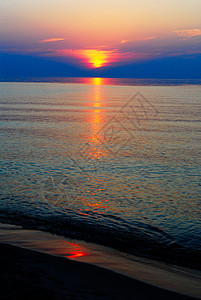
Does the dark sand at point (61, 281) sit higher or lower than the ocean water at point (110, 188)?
lower

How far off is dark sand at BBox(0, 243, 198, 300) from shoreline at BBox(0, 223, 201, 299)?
1.18 feet

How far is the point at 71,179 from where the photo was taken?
61.8ft

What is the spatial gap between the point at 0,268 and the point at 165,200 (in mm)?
9583

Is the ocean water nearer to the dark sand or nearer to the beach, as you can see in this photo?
the beach

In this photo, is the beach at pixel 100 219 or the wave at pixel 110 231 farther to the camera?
the wave at pixel 110 231

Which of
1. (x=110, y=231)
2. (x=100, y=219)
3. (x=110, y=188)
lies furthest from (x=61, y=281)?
(x=110, y=188)

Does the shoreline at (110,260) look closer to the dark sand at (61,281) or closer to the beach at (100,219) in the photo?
the beach at (100,219)

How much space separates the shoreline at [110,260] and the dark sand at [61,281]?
1.18ft

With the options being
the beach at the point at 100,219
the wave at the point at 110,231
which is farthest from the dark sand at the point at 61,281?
the wave at the point at 110,231

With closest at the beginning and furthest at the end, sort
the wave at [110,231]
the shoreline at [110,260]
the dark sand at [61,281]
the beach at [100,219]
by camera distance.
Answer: the dark sand at [61,281], the beach at [100,219], the shoreline at [110,260], the wave at [110,231]

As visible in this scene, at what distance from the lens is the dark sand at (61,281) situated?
698 centimetres

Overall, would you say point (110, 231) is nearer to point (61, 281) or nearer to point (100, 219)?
point (100, 219)

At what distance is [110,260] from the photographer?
9.71 meters

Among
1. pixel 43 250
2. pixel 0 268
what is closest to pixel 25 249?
pixel 43 250
